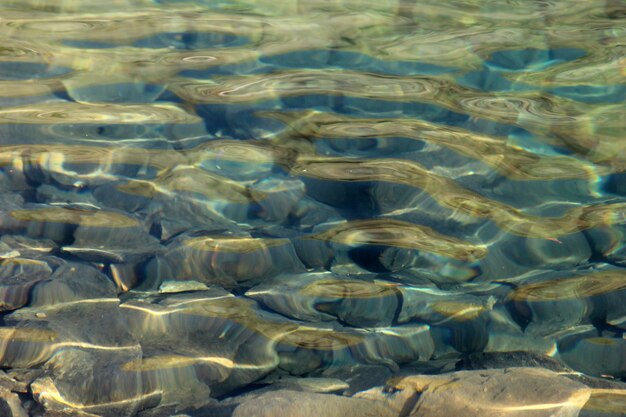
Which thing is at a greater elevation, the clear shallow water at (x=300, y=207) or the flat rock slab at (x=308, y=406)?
the clear shallow water at (x=300, y=207)

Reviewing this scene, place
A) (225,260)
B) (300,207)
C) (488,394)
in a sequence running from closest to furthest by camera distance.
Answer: (488,394)
(225,260)
(300,207)

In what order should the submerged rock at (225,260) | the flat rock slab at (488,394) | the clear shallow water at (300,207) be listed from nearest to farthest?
the flat rock slab at (488,394) → the clear shallow water at (300,207) → the submerged rock at (225,260)

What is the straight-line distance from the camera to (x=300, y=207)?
329cm

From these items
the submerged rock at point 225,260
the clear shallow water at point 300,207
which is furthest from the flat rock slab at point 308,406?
the submerged rock at point 225,260

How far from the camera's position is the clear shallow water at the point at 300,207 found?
104 inches

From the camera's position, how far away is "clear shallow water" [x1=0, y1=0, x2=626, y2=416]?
8.69 ft

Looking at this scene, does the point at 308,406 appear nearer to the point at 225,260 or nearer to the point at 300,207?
the point at 225,260

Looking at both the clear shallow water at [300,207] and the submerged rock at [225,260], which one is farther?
the submerged rock at [225,260]

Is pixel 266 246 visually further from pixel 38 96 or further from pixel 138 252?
pixel 38 96

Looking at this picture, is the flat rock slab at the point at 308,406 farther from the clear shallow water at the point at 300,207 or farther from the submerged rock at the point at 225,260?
the submerged rock at the point at 225,260

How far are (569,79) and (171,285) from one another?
2735mm

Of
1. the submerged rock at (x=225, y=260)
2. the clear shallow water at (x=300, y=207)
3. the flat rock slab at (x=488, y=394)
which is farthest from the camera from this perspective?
the submerged rock at (x=225, y=260)

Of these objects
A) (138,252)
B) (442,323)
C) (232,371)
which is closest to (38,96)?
(138,252)

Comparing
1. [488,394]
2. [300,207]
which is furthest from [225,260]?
[488,394]
